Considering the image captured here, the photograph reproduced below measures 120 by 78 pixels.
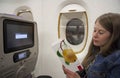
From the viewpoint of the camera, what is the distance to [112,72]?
1.04 m

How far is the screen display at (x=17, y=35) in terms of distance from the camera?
1.36m

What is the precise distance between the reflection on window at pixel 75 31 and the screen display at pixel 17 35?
0.69m

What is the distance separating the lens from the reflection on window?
8.02 feet

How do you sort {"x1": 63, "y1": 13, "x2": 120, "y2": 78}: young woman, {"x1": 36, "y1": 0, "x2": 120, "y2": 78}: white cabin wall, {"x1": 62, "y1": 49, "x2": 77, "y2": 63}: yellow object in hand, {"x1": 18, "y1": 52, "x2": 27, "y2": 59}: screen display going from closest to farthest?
{"x1": 63, "y1": 13, "x2": 120, "y2": 78}: young woman < {"x1": 62, "y1": 49, "x2": 77, "y2": 63}: yellow object in hand < {"x1": 18, "y1": 52, "x2": 27, "y2": 59}: screen display < {"x1": 36, "y1": 0, "x2": 120, "y2": 78}: white cabin wall

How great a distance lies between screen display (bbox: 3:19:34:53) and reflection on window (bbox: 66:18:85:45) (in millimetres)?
687

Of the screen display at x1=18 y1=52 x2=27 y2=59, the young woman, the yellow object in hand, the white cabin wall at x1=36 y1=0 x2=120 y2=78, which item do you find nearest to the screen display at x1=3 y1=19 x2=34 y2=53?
the screen display at x1=18 y1=52 x2=27 y2=59

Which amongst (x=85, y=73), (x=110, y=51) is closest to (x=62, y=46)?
(x=85, y=73)

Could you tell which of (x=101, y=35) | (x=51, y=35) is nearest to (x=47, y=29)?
(x=51, y=35)

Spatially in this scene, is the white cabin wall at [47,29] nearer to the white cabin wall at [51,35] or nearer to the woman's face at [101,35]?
the white cabin wall at [51,35]

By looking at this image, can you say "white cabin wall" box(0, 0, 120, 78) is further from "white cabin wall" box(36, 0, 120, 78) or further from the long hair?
the long hair

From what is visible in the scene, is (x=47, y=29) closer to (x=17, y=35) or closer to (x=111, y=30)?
(x=17, y=35)

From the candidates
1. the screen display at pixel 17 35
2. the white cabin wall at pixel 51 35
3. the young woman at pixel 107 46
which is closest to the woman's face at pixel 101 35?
the young woman at pixel 107 46

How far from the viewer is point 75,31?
97.7 inches

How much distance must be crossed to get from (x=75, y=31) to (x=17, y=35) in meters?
A: 1.09
